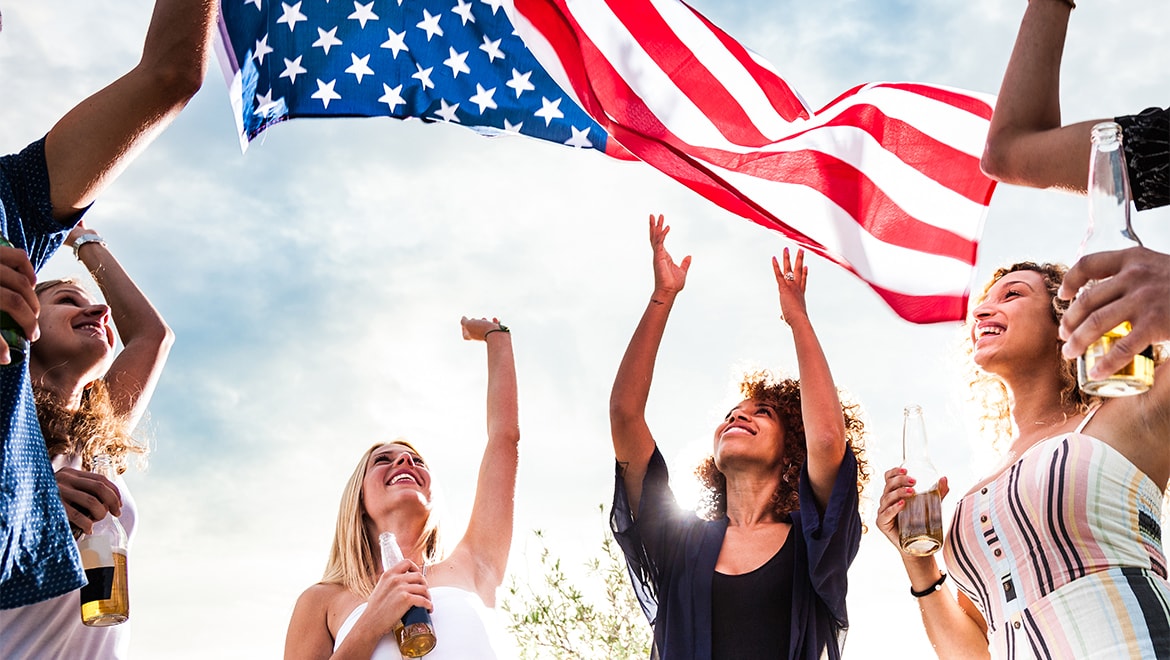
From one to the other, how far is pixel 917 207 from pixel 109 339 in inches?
134

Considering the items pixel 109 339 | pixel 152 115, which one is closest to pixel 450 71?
pixel 109 339

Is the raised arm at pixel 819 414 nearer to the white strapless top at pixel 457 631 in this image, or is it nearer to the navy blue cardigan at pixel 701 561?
the navy blue cardigan at pixel 701 561

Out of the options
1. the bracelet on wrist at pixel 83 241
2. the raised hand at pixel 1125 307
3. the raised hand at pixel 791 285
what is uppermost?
the bracelet on wrist at pixel 83 241

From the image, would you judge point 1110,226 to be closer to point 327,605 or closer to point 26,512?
point 26,512

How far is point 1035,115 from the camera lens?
2527mm

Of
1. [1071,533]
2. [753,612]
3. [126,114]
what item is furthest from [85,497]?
[1071,533]

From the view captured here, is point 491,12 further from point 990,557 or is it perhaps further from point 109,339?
point 990,557

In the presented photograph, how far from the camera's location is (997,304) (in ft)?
13.8

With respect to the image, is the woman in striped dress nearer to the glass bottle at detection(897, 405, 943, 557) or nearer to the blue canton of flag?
the glass bottle at detection(897, 405, 943, 557)

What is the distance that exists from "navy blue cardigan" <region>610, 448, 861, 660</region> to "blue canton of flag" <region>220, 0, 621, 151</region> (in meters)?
1.72

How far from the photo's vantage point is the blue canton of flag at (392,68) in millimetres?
4758

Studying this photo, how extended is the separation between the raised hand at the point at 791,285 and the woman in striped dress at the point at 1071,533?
785 mm

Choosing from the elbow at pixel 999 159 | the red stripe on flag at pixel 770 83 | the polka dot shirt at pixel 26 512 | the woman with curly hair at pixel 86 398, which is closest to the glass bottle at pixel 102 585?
the woman with curly hair at pixel 86 398

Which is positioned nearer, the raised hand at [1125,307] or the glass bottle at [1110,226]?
the raised hand at [1125,307]
